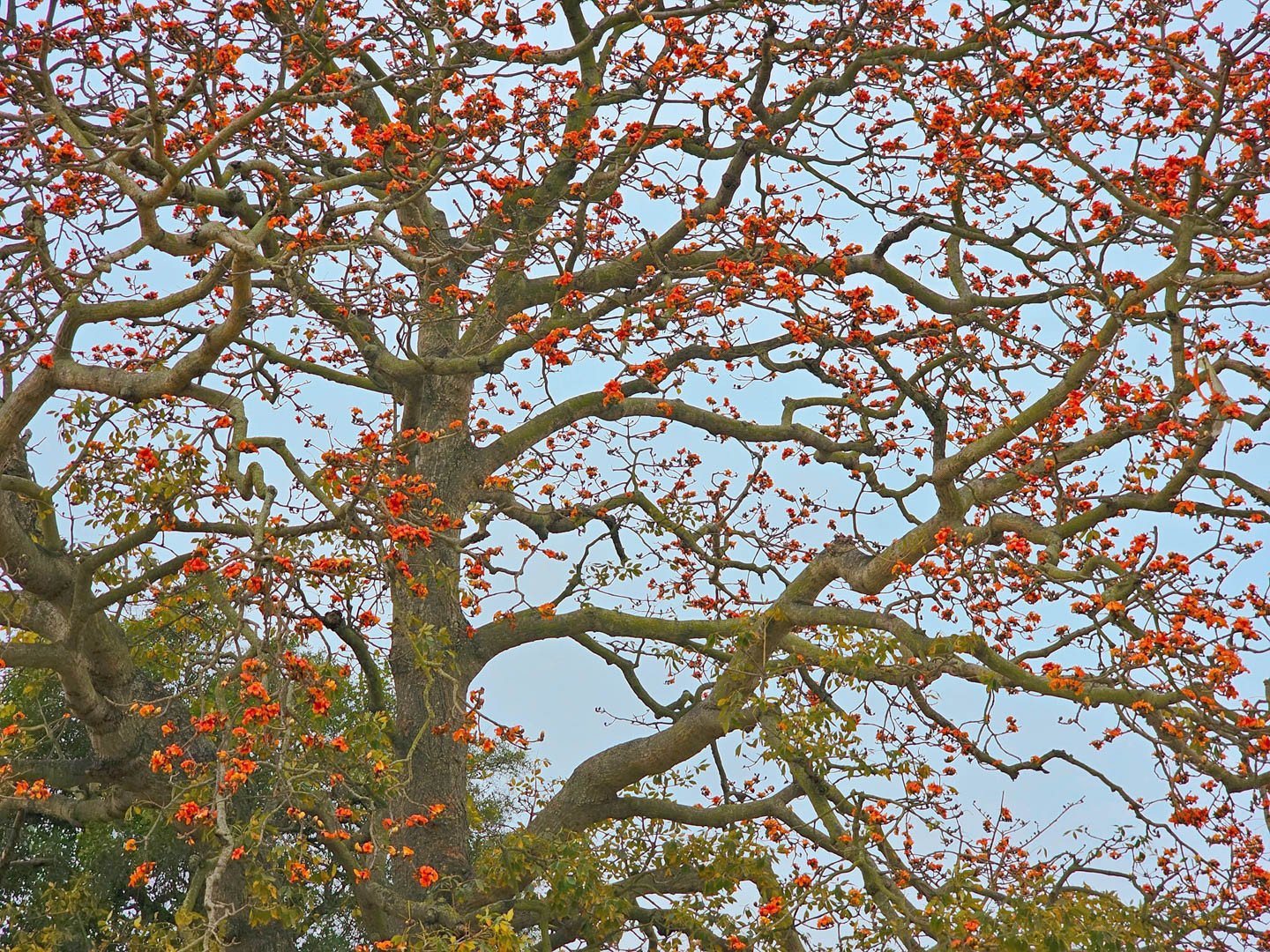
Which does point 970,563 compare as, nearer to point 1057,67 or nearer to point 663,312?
point 663,312

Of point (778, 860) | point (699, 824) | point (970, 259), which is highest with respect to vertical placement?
point (970, 259)

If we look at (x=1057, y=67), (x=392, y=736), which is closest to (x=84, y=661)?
(x=392, y=736)

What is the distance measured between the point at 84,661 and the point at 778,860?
4.64 meters

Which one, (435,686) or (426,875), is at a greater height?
(435,686)

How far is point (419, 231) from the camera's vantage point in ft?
24.3

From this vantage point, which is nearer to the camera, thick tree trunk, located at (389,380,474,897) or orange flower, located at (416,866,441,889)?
orange flower, located at (416,866,441,889)

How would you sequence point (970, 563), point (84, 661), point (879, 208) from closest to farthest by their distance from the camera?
point (970, 563) → point (84, 661) → point (879, 208)

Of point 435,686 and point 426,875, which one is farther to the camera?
point 435,686

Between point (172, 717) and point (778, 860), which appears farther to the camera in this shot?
point (172, 717)

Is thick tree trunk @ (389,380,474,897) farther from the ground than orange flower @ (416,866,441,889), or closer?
farther from the ground

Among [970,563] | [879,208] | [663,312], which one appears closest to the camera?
[970,563]

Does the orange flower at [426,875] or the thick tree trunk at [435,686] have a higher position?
the thick tree trunk at [435,686]

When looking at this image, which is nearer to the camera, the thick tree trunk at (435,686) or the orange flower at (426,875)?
the orange flower at (426,875)

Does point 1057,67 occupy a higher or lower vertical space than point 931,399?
higher
